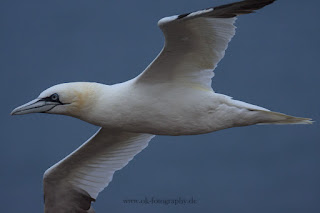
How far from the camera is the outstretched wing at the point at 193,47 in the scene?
6.07m

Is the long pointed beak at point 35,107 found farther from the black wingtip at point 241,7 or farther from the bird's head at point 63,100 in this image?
the black wingtip at point 241,7

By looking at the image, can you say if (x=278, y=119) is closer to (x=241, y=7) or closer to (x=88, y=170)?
(x=241, y=7)

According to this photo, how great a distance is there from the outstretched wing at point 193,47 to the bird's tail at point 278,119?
0.76 m

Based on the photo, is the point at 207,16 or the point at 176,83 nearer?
the point at 207,16

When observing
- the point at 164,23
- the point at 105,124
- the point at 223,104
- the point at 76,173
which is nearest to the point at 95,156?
the point at 76,173

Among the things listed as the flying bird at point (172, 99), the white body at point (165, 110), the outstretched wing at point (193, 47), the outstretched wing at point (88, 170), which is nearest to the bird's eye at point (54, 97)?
the flying bird at point (172, 99)

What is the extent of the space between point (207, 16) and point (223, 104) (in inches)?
46.8

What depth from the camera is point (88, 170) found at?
333 inches

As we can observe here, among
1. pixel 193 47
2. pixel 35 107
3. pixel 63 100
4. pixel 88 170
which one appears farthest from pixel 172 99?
pixel 88 170

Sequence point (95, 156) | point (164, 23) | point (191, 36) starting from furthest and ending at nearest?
point (95, 156) < point (191, 36) < point (164, 23)

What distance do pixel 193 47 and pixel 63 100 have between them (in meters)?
1.66

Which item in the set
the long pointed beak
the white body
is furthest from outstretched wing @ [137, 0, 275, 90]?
the long pointed beak

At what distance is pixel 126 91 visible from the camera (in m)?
6.69

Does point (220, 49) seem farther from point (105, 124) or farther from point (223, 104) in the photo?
point (105, 124)
